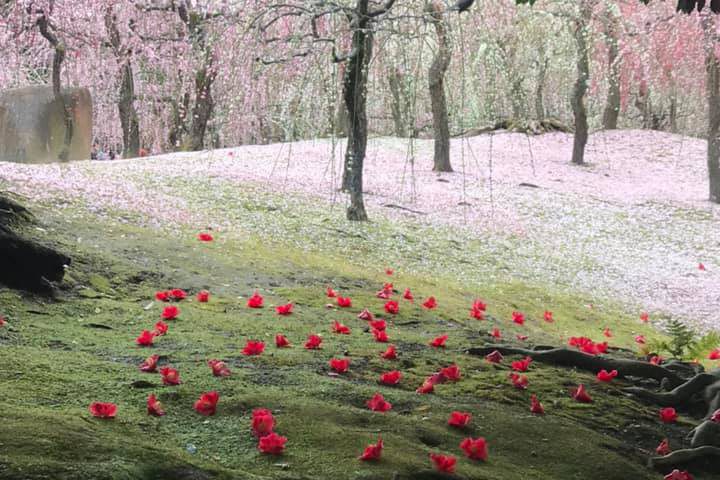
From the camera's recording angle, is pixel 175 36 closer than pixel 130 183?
No

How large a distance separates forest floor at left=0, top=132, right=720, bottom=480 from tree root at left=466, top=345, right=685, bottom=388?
21 centimetres

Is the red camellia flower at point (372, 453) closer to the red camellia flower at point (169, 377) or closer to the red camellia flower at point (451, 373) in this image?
the red camellia flower at point (169, 377)

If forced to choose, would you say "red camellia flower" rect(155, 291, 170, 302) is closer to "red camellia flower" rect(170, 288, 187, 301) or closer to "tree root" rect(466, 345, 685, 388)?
"red camellia flower" rect(170, 288, 187, 301)

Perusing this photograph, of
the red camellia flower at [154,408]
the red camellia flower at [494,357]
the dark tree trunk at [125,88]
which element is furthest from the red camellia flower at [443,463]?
the dark tree trunk at [125,88]

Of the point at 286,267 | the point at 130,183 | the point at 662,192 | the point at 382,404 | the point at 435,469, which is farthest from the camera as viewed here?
the point at 662,192

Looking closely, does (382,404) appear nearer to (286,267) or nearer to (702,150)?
(286,267)

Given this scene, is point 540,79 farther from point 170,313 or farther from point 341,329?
point 170,313

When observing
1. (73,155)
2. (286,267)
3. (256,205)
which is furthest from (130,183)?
A: (286,267)

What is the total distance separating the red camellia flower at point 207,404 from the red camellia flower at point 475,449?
826 millimetres

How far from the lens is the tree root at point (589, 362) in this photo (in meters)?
4.27

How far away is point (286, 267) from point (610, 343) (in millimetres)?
3126

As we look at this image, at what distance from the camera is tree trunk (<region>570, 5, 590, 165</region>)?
17203 mm

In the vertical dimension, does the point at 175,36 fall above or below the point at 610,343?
above

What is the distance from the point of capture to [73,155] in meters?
13.1
